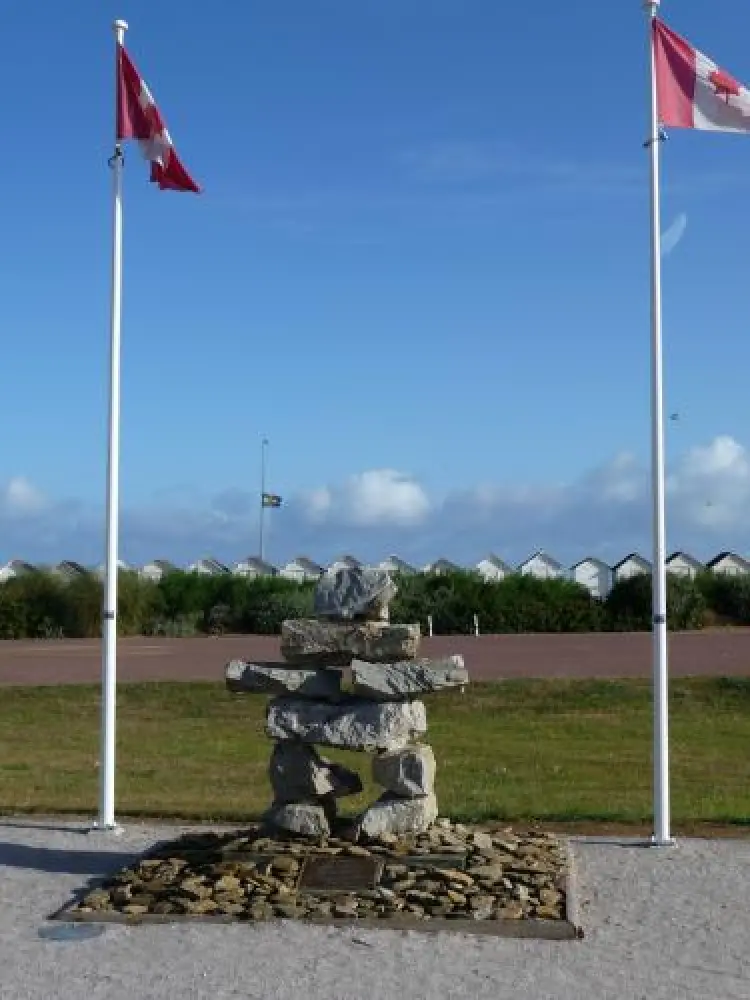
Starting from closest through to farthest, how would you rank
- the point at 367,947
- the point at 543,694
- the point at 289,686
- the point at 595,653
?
1. the point at 367,947
2. the point at 289,686
3. the point at 543,694
4. the point at 595,653

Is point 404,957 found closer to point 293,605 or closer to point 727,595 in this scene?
point 293,605

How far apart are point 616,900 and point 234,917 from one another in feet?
8.09

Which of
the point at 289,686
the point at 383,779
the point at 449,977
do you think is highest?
the point at 289,686

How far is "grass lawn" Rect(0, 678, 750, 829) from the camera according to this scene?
14.4 meters

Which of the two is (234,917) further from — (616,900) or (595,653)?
(595,653)

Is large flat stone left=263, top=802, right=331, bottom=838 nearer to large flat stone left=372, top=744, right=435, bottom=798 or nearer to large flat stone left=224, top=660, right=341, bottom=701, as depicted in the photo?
large flat stone left=372, top=744, right=435, bottom=798

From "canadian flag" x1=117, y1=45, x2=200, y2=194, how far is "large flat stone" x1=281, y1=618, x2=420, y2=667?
4043mm

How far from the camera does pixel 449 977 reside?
7691mm

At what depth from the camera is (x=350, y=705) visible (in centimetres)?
1022

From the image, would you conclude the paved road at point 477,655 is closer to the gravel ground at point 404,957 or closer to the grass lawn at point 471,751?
the grass lawn at point 471,751

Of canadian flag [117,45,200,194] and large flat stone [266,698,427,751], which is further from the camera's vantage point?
canadian flag [117,45,200,194]

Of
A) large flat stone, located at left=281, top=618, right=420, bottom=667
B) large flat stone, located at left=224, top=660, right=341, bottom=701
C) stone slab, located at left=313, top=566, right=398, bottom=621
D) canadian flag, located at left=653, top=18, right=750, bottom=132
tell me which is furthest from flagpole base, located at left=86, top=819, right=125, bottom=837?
canadian flag, located at left=653, top=18, right=750, bottom=132

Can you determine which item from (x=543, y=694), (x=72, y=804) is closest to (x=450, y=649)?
(x=543, y=694)

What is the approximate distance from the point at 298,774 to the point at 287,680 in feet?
2.17
